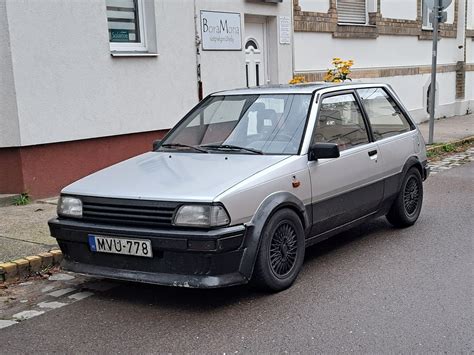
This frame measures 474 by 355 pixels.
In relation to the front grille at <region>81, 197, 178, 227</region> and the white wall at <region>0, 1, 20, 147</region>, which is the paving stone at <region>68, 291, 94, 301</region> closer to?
the front grille at <region>81, 197, 178, 227</region>

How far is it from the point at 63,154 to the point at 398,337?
6.02m

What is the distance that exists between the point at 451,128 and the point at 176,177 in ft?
44.7

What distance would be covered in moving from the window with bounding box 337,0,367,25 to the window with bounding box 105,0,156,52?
21.4 feet

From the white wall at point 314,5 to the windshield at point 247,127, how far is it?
8.06m

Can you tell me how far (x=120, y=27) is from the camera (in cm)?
989

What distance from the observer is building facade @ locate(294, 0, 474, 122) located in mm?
14094

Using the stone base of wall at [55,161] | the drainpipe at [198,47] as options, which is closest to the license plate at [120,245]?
the stone base of wall at [55,161]

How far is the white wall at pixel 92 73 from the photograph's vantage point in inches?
327

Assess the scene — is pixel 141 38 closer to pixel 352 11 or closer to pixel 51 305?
pixel 51 305

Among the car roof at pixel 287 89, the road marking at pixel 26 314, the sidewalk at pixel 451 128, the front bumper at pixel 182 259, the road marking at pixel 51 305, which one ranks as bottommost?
the sidewalk at pixel 451 128

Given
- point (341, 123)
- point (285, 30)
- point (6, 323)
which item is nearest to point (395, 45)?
point (285, 30)

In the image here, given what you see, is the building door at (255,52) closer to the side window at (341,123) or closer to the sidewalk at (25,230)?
the sidewalk at (25,230)

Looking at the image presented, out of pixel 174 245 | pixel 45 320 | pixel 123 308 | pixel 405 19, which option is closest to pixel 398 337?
pixel 174 245

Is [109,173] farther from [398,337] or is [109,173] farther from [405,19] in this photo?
[405,19]
